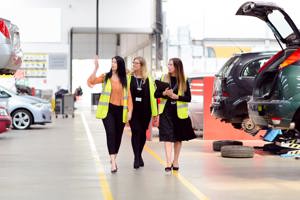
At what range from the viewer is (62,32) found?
141 ft

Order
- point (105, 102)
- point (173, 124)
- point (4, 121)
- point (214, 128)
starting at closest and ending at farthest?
point (173, 124), point (105, 102), point (4, 121), point (214, 128)

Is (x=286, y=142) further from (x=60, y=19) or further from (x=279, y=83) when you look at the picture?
(x=60, y=19)

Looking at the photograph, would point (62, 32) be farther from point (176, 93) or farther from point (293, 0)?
point (176, 93)

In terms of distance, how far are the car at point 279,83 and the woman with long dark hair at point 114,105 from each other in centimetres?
199

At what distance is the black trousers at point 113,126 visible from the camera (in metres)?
11.4

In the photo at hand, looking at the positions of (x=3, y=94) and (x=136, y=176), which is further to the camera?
(x=3, y=94)

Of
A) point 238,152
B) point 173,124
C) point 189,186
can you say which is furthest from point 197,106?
point 189,186

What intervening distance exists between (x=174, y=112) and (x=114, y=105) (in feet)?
3.08

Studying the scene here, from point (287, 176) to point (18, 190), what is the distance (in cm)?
409

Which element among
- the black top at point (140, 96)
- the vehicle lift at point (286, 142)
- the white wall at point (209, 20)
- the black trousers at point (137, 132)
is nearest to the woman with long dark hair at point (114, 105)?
the black top at point (140, 96)

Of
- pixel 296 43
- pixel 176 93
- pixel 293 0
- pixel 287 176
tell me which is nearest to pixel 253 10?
pixel 296 43

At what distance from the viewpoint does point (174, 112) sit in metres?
11.4

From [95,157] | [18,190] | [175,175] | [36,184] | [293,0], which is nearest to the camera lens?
[18,190]

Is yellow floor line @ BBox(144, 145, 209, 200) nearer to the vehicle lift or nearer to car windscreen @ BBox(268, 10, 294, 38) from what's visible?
the vehicle lift
